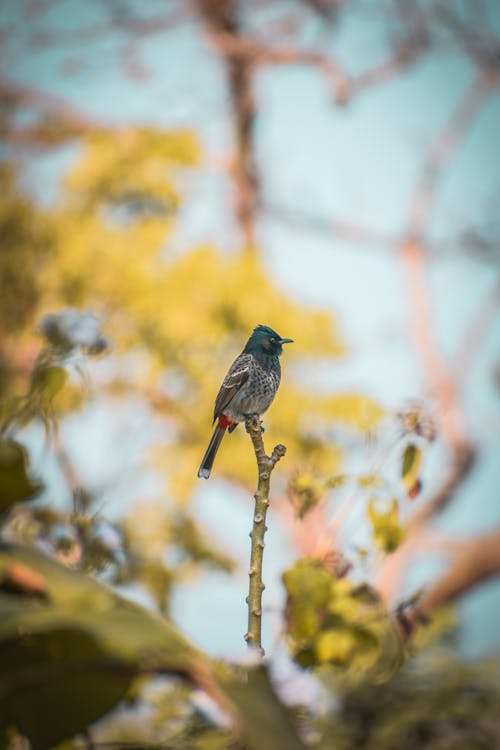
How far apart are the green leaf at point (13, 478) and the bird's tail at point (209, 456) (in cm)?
102

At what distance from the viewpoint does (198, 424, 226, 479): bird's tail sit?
5.74ft

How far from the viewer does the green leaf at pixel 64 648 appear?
0.44 meters

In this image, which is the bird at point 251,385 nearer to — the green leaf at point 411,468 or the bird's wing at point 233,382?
the bird's wing at point 233,382

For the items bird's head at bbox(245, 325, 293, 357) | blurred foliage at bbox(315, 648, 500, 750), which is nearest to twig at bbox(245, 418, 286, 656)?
bird's head at bbox(245, 325, 293, 357)

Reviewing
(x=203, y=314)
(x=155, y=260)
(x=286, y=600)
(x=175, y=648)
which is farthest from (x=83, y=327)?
(x=155, y=260)

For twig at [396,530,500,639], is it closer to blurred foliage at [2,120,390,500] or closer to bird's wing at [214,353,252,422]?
blurred foliage at [2,120,390,500]

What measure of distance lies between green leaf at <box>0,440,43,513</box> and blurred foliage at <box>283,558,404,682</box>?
2.06 feet

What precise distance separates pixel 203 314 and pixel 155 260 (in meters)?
1.33

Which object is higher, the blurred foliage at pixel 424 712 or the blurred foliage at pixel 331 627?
the blurred foliage at pixel 424 712


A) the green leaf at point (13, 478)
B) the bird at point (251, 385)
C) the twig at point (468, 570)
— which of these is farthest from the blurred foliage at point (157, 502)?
the twig at point (468, 570)

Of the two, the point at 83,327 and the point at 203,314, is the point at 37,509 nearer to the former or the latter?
the point at 83,327

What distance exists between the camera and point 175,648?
44cm

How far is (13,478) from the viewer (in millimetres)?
595

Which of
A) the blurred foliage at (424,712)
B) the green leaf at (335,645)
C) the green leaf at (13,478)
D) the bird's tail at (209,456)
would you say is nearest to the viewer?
the green leaf at (13,478)
